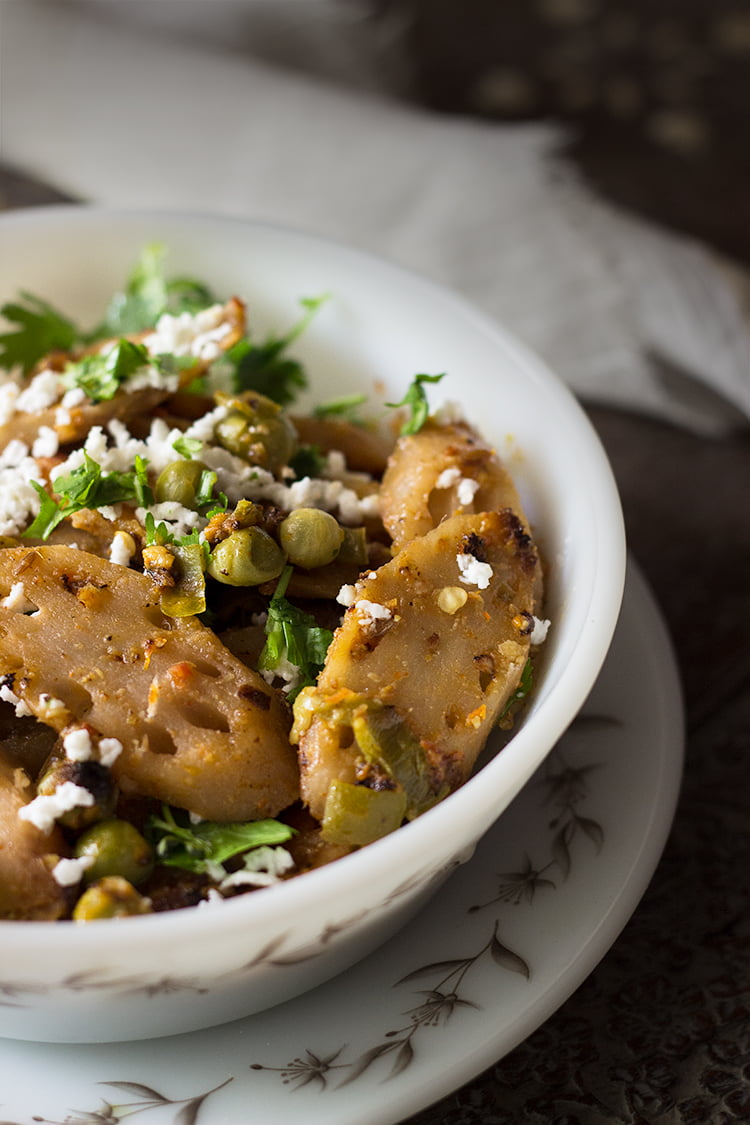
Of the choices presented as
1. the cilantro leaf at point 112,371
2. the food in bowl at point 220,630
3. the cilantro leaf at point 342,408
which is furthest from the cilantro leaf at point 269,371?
the cilantro leaf at point 112,371

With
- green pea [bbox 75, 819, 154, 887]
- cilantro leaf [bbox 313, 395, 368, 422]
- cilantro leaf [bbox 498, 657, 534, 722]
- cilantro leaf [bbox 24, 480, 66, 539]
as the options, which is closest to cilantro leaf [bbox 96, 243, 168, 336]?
cilantro leaf [bbox 313, 395, 368, 422]

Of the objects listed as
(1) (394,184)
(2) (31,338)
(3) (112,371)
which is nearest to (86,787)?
(3) (112,371)

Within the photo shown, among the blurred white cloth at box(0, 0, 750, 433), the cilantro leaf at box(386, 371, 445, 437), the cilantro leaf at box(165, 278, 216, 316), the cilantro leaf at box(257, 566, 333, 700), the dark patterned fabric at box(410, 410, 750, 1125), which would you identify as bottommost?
the dark patterned fabric at box(410, 410, 750, 1125)

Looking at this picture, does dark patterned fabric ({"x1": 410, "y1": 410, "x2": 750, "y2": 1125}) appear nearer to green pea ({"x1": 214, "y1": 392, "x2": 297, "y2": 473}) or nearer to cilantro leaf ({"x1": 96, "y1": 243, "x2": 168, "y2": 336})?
green pea ({"x1": 214, "y1": 392, "x2": 297, "y2": 473})

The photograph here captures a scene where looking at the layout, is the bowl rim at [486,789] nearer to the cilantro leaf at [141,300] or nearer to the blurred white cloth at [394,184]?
the cilantro leaf at [141,300]

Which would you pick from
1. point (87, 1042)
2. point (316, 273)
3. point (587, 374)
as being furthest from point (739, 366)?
point (87, 1042)

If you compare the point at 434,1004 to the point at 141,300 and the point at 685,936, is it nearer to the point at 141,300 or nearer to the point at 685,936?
the point at 685,936
